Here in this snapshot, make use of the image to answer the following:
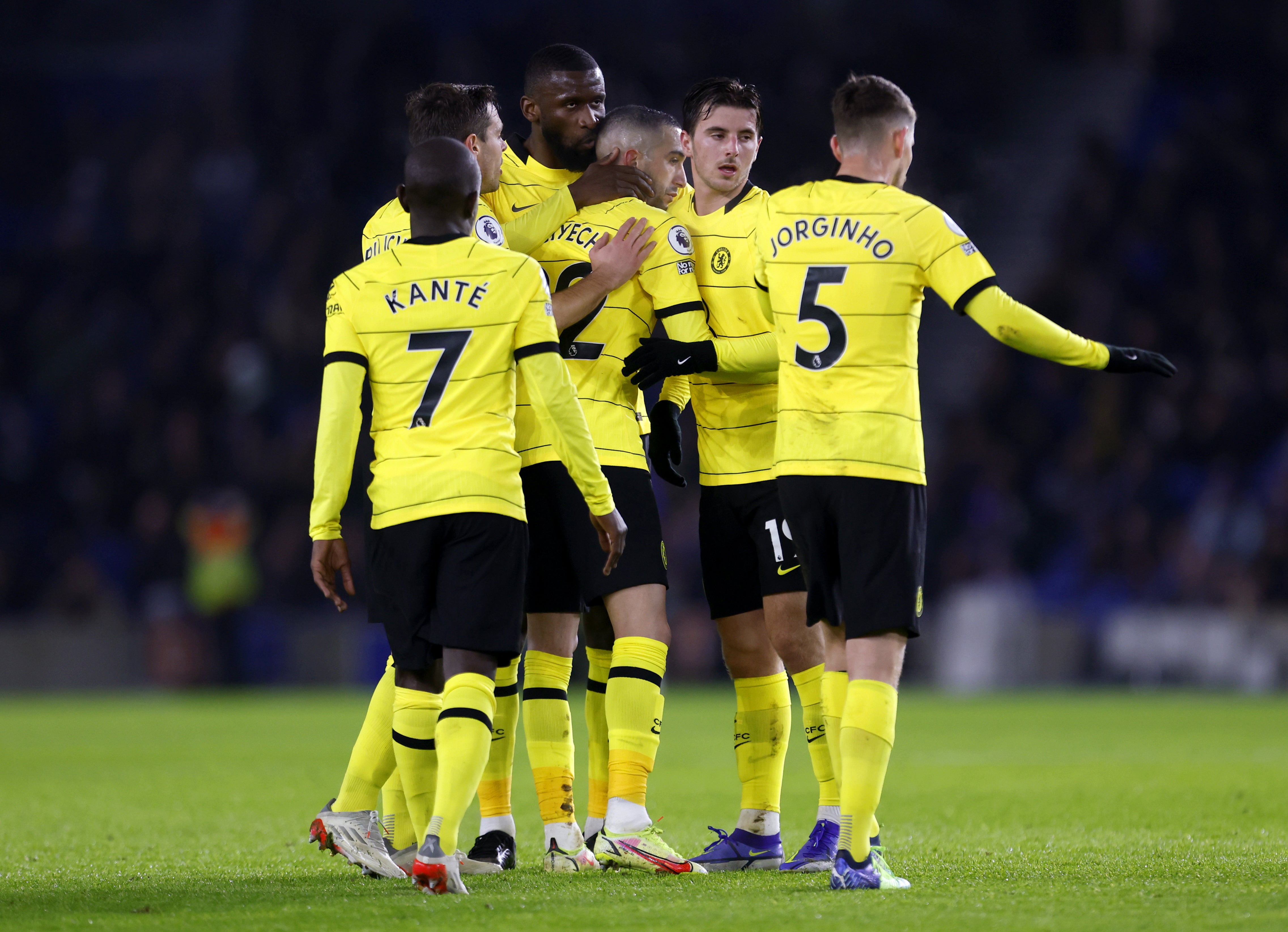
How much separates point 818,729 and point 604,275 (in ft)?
4.92

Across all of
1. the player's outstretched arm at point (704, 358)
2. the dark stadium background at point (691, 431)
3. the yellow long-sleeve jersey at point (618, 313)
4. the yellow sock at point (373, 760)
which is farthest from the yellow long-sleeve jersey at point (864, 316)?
the dark stadium background at point (691, 431)

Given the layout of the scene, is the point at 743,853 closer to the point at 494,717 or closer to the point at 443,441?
the point at 494,717

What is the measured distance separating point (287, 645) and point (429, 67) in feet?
22.2

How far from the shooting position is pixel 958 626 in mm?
14922

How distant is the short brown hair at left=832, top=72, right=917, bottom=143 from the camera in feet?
14.4

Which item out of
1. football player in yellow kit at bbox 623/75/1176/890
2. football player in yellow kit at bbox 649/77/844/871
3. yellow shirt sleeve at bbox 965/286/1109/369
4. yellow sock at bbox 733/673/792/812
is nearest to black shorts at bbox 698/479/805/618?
football player in yellow kit at bbox 649/77/844/871

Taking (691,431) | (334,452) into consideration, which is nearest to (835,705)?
(334,452)

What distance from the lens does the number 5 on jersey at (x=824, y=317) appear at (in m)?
4.34

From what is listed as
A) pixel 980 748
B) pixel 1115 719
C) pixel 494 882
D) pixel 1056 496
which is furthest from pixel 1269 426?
pixel 494 882

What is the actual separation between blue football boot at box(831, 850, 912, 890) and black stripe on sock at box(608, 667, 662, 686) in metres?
0.85

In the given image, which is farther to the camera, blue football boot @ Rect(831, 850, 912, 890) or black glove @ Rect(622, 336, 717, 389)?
black glove @ Rect(622, 336, 717, 389)

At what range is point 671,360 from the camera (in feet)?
15.9

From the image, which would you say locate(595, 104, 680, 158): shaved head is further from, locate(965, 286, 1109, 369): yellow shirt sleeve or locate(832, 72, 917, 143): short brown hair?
locate(965, 286, 1109, 369): yellow shirt sleeve

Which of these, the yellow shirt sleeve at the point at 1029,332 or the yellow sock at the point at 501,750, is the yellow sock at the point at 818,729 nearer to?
the yellow sock at the point at 501,750
